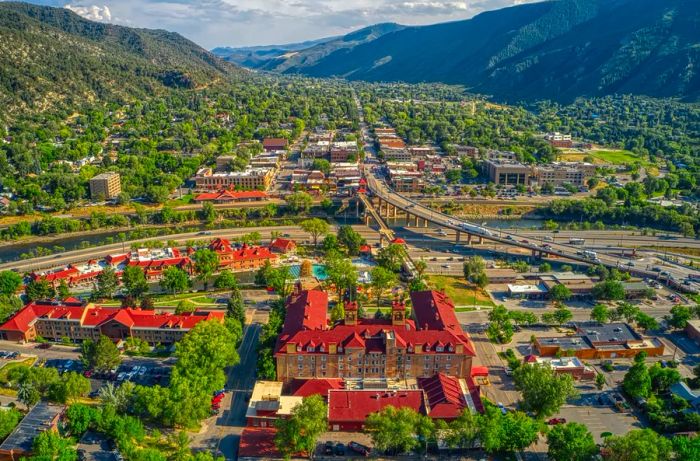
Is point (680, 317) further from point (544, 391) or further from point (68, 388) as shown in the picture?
point (68, 388)

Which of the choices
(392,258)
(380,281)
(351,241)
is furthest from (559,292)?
(351,241)

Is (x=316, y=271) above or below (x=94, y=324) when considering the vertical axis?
above

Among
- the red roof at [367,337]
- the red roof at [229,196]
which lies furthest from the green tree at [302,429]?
the red roof at [229,196]

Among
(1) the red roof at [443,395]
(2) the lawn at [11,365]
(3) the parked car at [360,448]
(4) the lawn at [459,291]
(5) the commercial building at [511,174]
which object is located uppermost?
(5) the commercial building at [511,174]

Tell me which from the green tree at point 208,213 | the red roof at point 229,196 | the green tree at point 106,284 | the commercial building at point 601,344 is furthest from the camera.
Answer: the red roof at point 229,196

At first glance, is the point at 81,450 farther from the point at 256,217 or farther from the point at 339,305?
the point at 256,217

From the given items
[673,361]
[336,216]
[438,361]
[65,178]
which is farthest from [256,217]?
[673,361]

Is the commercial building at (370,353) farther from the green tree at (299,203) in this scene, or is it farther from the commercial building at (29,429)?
the green tree at (299,203)
